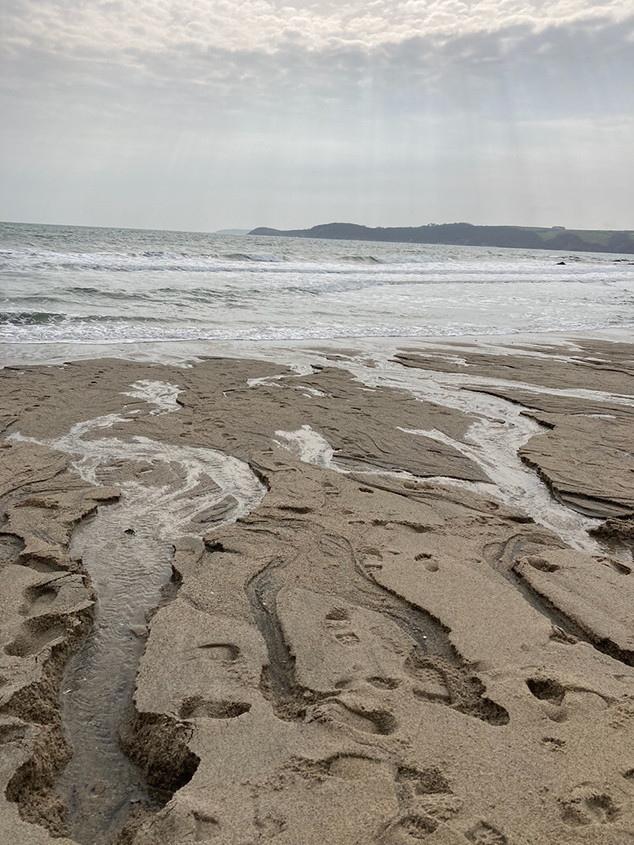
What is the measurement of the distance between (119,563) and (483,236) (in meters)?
144

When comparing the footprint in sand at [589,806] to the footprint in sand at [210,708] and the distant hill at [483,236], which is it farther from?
the distant hill at [483,236]

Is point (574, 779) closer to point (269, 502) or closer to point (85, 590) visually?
point (85, 590)

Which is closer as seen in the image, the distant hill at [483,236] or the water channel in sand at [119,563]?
the water channel in sand at [119,563]

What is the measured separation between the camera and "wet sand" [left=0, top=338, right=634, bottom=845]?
1896mm

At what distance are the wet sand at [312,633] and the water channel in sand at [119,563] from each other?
12 mm

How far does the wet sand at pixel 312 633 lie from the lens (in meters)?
1.90

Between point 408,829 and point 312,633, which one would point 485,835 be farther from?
point 312,633

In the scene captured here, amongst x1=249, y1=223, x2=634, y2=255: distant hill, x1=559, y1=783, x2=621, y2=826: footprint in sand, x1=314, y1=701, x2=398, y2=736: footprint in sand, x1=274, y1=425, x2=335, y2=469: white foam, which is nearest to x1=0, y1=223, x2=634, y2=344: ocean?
x1=274, y1=425, x2=335, y2=469: white foam

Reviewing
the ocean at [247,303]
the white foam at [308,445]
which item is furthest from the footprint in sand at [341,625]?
the ocean at [247,303]

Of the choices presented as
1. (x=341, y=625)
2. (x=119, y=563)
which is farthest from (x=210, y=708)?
(x=119, y=563)

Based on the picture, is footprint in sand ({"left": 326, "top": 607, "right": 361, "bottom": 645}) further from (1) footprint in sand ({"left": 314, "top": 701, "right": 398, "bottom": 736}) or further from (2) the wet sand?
(1) footprint in sand ({"left": 314, "top": 701, "right": 398, "bottom": 736})

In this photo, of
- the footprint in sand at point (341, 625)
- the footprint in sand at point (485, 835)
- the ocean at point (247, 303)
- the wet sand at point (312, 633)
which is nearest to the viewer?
the footprint in sand at point (485, 835)

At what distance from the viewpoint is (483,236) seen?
136 metres

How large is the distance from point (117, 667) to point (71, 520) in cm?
152
